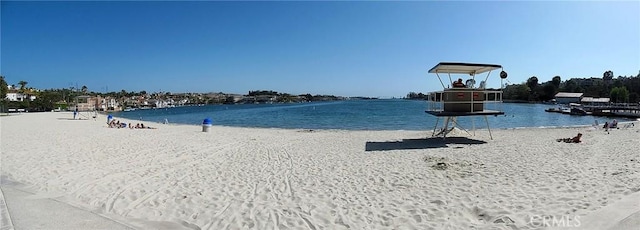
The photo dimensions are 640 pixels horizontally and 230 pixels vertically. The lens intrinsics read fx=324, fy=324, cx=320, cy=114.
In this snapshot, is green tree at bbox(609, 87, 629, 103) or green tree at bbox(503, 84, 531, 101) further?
green tree at bbox(503, 84, 531, 101)

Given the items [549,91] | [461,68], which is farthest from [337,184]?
[549,91]

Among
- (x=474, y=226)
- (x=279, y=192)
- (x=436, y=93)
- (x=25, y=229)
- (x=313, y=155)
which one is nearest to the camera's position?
(x=25, y=229)

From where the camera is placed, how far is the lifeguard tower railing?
1270 cm

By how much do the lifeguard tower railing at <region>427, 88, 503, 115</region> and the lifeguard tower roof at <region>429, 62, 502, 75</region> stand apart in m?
0.95

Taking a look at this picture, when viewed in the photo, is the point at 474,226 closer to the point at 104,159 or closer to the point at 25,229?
the point at 25,229

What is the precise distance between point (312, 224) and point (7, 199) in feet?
16.3

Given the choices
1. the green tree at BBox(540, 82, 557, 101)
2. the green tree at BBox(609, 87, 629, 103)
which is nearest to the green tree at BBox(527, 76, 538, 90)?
the green tree at BBox(540, 82, 557, 101)

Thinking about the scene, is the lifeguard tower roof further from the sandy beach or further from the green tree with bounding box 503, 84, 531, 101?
the green tree with bounding box 503, 84, 531, 101

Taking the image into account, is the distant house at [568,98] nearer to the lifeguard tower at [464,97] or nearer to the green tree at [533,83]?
the green tree at [533,83]

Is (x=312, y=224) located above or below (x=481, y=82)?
below

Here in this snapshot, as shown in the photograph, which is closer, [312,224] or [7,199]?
[312,224]

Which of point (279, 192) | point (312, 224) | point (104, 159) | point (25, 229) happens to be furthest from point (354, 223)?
point (104, 159)

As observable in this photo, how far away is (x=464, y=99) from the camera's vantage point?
12805mm

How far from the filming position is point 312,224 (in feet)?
14.3
